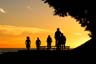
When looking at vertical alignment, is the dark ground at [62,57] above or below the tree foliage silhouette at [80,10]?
below

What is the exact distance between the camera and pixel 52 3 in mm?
40812

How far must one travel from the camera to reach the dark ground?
28.6 metres

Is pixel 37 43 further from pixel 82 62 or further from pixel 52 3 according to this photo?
pixel 82 62

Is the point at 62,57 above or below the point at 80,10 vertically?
below

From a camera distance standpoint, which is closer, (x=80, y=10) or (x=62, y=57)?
(x=62, y=57)

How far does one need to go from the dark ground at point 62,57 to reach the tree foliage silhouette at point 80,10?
462 cm

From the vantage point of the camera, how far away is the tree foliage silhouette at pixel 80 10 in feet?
123

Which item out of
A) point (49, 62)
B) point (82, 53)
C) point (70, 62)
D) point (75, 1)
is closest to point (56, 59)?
point (49, 62)

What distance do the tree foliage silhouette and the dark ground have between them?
4618mm

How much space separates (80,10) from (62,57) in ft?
19.6

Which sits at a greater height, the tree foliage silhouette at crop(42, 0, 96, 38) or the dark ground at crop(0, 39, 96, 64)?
the tree foliage silhouette at crop(42, 0, 96, 38)

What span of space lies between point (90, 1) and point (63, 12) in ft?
17.5

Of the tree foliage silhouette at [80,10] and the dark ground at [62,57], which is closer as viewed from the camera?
the dark ground at [62,57]

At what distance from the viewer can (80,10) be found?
130 feet
